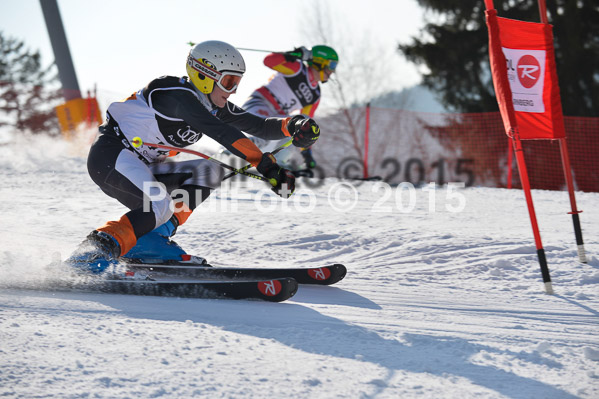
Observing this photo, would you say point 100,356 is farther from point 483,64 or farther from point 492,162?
point 483,64

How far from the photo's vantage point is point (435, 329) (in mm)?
2846

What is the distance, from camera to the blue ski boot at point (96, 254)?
335cm

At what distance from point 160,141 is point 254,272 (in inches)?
41.1

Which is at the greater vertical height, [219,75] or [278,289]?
[219,75]

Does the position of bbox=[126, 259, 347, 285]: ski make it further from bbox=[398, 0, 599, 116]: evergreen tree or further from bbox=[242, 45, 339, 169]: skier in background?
bbox=[398, 0, 599, 116]: evergreen tree

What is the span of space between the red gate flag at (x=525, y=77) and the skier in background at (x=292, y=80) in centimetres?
410

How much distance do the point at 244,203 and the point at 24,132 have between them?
1106cm

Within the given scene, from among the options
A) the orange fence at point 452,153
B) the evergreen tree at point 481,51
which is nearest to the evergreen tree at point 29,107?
the orange fence at point 452,153

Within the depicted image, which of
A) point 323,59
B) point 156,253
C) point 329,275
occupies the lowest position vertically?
point 329,275

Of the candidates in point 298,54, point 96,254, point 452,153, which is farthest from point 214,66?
point 452,153

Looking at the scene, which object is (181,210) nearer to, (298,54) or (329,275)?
(329,275)

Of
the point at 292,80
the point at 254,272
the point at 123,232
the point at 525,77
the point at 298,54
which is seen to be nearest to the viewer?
the point at 123,232

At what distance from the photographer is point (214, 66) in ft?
12.0

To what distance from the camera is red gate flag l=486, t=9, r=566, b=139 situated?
12.7 ft
